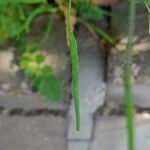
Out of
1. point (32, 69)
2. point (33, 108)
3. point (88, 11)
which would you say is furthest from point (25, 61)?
point (88, 11)

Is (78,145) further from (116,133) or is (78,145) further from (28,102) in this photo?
(28,102)

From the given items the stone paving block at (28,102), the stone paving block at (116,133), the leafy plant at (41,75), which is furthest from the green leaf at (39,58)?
the stone paving block at (116,133)

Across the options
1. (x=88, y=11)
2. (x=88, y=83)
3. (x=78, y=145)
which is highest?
(x=88, y=11)

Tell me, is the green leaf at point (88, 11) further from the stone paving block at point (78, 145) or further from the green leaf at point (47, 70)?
the stone paving block at point (78, 145)

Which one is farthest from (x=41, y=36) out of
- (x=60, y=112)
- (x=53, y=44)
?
(x=60, y=112)

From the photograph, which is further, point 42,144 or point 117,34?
point 117,34

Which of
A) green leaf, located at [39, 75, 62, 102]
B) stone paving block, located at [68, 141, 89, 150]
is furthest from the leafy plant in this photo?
stone paving block, located at [68, 141, 89, 150]

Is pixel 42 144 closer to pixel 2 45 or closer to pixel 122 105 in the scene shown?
pixel 122 105
